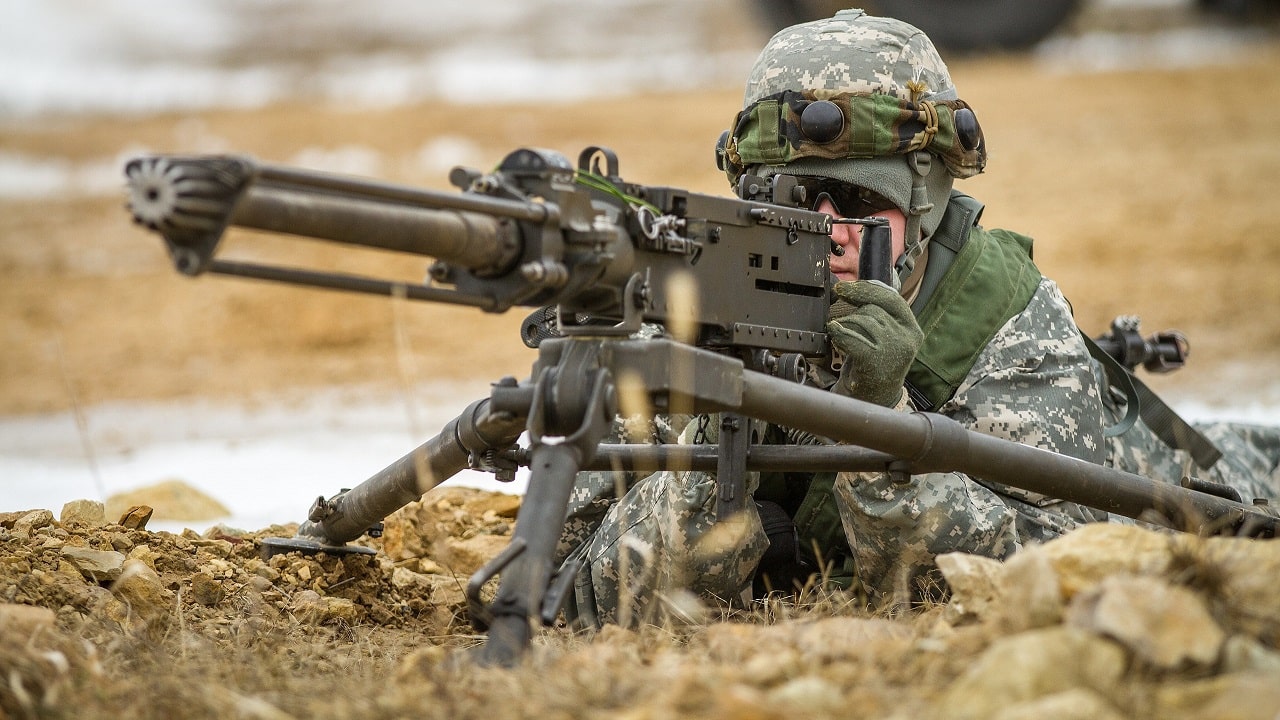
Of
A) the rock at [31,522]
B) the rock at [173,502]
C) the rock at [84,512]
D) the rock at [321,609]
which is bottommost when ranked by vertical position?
the rock at [321,609]

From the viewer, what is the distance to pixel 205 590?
3766 mm

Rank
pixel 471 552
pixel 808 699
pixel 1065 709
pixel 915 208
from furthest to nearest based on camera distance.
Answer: pixel 471 552, pixel 915 208, pixel 808 699, pixel 1065 709

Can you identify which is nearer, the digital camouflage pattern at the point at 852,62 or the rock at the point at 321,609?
the rock at the point at 321,609

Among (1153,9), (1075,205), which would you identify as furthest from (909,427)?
(1153,9)

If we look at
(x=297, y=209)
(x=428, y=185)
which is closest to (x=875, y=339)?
(x=297, y=209)

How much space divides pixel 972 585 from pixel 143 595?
1.97 meters

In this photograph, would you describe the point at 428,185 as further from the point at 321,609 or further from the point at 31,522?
the point at 321,609

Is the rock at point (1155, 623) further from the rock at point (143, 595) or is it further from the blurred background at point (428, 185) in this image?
the blurred background at point (428, 185)

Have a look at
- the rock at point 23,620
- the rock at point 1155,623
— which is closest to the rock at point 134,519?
the rock at point 23,620

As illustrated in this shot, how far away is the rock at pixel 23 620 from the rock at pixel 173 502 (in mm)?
2448

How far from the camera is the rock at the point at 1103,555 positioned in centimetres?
267

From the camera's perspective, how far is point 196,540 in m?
4.21

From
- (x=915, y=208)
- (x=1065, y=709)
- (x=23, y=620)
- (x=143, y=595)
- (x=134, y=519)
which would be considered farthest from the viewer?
(x=134, y=519)

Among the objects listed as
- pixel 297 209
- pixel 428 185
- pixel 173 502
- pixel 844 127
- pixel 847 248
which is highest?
pixel 428 185
